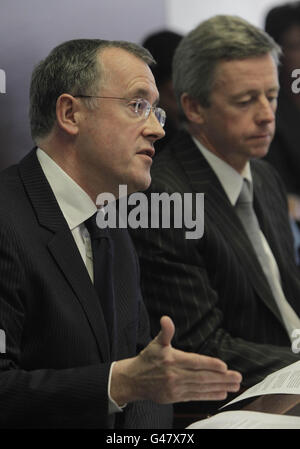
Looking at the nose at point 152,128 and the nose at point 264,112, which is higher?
the nose at point 152,128

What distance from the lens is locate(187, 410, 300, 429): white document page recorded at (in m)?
1.38

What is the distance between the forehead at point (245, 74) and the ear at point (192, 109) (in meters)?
0.10

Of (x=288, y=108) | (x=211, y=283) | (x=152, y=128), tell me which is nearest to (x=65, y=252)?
(x=152, y=128)

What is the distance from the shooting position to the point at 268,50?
2250mm

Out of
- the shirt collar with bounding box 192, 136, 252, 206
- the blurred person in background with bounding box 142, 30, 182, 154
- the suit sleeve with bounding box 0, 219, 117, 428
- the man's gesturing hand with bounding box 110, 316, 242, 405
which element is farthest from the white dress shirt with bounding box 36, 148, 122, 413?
the blurred person in background with bounding box 142, 30, 182, 154

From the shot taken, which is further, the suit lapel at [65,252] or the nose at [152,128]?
the nose at [152,128]

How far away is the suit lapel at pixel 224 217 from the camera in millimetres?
2105

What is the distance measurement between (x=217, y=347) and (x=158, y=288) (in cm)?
21

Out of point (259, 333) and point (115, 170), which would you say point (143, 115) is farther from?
point (259, 333)

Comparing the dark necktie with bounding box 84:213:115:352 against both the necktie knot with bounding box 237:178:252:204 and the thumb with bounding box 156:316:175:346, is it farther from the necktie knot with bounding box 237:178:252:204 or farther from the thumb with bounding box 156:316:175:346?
the necktie knot with bounding box 237:178:252:204

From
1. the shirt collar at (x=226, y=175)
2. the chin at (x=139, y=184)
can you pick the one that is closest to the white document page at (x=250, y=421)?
the chin at (x=139, y=184)

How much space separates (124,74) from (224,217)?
1.92ft

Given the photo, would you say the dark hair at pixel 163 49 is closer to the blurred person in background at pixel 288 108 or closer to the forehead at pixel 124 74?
the blurred person in background at pixel 288 108

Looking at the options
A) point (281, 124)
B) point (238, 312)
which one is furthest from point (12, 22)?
point (281, 124)
